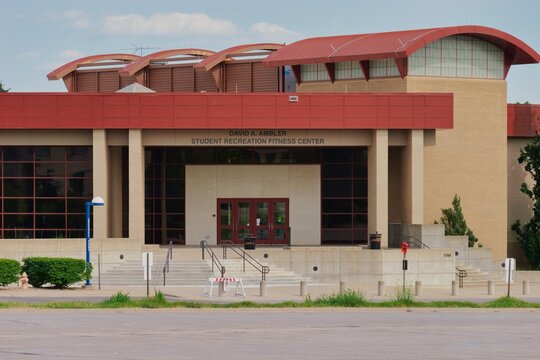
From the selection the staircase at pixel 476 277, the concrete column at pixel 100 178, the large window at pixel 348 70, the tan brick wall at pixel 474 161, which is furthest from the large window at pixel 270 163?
the staircase at pixel 476 277

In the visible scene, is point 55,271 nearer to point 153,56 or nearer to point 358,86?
point 358,86

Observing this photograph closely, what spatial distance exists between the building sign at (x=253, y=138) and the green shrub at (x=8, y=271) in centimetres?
1609

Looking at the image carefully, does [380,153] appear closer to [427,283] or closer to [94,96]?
[427,283]

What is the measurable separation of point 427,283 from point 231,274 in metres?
9.24

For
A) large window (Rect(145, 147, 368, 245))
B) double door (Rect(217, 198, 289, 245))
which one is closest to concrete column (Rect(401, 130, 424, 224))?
large window (Rect(145, 147, 368, 245))

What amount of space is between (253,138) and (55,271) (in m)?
16.4

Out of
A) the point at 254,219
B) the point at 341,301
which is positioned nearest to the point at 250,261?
the point at 254,219

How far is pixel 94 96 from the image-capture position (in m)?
57.9

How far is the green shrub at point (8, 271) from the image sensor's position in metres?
45.2

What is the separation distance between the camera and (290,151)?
63500mm

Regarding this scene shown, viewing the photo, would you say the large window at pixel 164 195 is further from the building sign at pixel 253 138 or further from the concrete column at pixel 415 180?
the concrete column at pixel 415 180

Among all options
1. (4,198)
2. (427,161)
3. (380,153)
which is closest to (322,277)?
(380,153)

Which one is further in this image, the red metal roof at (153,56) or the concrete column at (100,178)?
A: the red metal roof at (153,56)

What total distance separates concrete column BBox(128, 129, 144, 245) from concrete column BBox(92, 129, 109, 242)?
120 cm
